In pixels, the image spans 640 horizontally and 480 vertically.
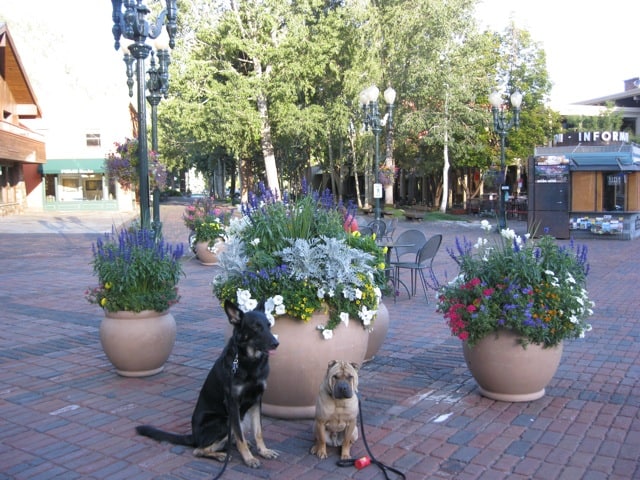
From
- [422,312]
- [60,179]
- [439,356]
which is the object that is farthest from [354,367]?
[60,179]

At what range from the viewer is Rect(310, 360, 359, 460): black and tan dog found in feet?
12.5

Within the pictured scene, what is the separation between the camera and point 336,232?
15.9 feet

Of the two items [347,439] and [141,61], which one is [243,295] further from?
[141,61]

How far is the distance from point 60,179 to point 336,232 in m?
41.3

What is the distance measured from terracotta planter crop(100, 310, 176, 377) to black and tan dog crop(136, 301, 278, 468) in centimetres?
165

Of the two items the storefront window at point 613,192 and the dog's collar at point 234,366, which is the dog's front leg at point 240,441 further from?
the storefront window at point 613,192

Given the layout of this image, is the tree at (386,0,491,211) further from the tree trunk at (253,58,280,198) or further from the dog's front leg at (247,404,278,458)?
the dog's front leg at (247,404,278,458)

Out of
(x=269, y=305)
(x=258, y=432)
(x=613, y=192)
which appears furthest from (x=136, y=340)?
(x=613, y=192)

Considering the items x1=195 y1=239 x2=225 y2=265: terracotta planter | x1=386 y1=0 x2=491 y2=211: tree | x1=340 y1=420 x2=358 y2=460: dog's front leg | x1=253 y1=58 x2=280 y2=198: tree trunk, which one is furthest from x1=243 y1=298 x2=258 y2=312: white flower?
x1=386 y1=0 x2=491 y2=211: tree

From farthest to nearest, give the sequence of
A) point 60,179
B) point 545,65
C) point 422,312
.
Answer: point 60,179 < point 545,65 < point 422,312

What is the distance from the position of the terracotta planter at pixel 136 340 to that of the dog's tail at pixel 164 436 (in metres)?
1.33

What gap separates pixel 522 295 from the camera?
15.7ft

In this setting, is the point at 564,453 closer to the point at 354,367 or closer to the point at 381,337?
the point at 354,367

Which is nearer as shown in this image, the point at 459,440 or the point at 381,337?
the point at 459,440
